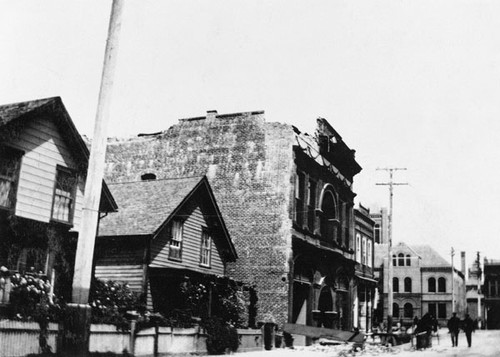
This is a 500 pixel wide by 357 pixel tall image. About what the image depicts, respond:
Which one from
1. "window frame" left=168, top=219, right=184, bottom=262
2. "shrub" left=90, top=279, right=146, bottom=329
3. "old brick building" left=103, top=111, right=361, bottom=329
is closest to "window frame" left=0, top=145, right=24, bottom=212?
"shrub" left=90, top=279, right=146, bottom=329

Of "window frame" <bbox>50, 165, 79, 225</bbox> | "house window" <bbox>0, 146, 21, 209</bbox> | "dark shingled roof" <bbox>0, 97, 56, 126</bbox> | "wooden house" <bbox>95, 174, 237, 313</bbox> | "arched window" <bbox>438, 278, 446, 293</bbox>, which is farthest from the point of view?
"arched window" <bbox>438, 278, 446, 293</bbox>

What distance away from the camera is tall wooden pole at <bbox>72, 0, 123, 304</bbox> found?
9406 millimetres

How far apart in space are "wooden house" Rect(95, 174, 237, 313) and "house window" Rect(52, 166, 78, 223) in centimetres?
344

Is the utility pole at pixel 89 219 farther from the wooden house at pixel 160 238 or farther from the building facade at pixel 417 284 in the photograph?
the building facade at pixel 417 284

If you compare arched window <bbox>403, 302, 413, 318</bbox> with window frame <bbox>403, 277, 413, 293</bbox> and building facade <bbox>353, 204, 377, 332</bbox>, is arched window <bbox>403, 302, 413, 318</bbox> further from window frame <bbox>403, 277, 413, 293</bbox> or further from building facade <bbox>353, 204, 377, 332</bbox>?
building facade <bbox>353, 204, 377, 332</bbox>

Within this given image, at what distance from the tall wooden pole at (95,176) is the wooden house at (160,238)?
12.6 meters

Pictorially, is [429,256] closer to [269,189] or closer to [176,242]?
[269,189]

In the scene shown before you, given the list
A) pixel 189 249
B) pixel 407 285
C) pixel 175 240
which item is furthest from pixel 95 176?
pixel 407 285

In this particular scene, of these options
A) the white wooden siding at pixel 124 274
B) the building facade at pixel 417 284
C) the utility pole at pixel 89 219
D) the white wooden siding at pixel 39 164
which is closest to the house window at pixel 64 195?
the white wooden siding at pixel 39 164

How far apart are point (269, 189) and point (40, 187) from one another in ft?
46.4

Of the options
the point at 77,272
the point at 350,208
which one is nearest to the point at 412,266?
the point at 350,208

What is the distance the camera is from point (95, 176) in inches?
386

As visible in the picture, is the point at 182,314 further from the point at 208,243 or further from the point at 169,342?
the point at 208,243

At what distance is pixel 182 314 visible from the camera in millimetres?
21812
